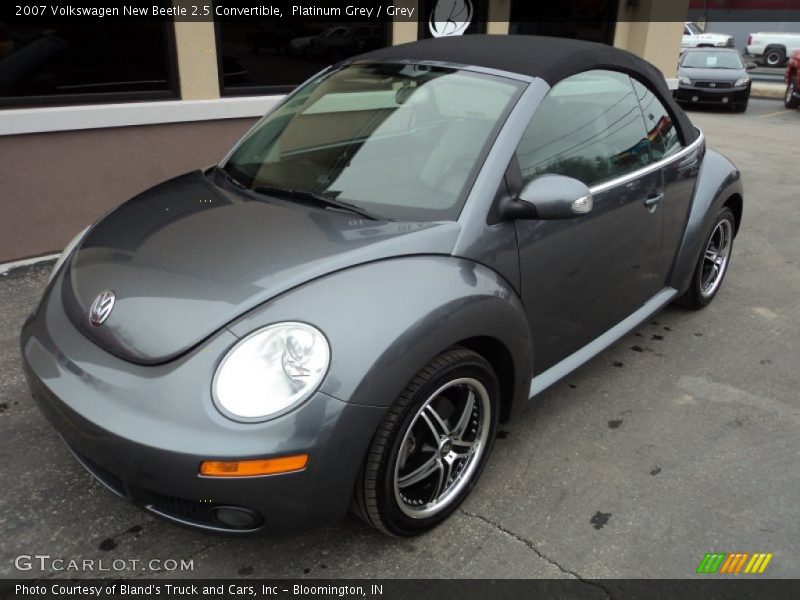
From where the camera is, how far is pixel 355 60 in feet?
11.1

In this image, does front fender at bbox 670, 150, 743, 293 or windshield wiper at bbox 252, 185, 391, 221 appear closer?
windshield wiper at bbox 252, 185, 391, 221

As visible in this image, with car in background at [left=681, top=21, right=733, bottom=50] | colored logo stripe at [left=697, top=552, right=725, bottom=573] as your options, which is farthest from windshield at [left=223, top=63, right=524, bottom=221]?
car in background at [left=681, top=21, right=733, bottom=50]

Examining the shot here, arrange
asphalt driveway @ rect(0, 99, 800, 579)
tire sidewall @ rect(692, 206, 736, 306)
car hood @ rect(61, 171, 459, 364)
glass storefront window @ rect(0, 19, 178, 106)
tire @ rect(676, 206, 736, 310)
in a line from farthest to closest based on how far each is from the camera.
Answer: glass storefront window @ rect(0, 19, 178, 106) < tire @ rect(676, 206, 736, 310) < tire sidewall @ rect(692, 206, 736, 306) < asphalt driveway @ rect(0, 99, 800, 579) < car hood @ rect(61, 171, 459, 364)

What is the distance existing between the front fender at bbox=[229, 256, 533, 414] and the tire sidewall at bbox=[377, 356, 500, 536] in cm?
10

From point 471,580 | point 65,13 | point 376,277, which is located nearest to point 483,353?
point 376,277

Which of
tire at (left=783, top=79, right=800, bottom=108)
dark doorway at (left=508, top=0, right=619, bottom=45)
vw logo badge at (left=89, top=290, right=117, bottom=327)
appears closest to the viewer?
vw logo badge at (left=89, top=290, right=117, bottom=327)

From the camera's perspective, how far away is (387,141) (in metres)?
2.85

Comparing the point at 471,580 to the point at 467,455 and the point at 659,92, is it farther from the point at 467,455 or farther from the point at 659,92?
the point at 659,92

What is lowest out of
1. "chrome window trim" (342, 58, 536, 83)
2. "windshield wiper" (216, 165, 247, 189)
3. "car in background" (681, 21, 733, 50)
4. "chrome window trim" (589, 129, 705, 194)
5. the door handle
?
"car in background" (681, 21, 733, 50)

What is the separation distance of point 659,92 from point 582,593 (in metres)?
2.62

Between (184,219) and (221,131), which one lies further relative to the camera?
(221,131)

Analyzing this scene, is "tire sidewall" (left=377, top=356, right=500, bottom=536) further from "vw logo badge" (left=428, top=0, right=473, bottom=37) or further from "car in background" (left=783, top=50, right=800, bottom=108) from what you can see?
"car in background" (left=783, top=50, right=800, bottom=108)

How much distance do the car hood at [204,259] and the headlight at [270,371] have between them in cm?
13

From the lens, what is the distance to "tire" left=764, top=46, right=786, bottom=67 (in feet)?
87.9
